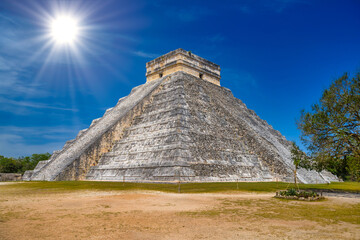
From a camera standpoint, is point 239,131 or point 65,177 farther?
point 239,131

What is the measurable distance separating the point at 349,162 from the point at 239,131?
31.5ft

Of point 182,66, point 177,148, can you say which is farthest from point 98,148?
point 182,66

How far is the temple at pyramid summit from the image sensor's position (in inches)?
601

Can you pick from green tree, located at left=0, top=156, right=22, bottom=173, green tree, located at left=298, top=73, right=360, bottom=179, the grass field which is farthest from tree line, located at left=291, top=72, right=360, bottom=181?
green tree, located at left=0, top=156, right=22, bottom=173

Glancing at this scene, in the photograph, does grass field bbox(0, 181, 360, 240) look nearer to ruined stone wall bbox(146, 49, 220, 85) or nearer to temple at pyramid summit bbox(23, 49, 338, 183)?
temple at pyramid summit bbox(23, 49, 338, 183)

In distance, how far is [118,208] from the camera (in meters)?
7.74

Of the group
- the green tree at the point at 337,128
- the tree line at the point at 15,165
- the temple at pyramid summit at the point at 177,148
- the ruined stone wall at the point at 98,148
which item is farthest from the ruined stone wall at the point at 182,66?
the tree line at the point at 15,165

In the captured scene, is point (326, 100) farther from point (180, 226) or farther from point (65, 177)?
point (65, 177)

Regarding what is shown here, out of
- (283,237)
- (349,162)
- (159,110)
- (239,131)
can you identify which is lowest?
(283,237)

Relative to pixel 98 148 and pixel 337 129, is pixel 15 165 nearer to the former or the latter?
pixel 98 148

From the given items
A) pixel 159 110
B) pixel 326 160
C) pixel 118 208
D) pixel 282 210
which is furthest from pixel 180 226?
pixel 159 110

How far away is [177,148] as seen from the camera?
15117mm

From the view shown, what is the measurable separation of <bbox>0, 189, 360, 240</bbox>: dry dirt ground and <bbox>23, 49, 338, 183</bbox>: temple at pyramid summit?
6214 mm

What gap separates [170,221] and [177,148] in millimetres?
8958
